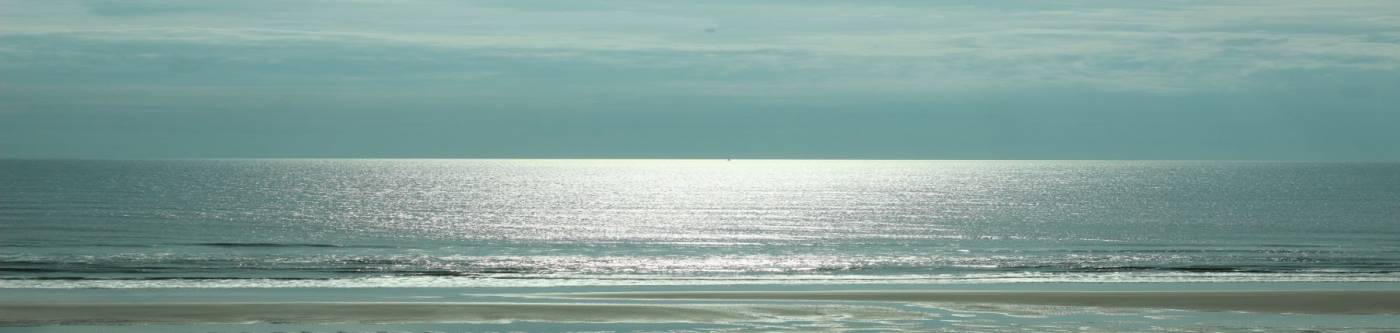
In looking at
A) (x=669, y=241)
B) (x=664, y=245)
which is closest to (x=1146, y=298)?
(x=664, y=245)

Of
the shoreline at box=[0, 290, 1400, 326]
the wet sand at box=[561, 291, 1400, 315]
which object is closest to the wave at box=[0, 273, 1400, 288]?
the shoreline at box=[0, 290, 1400, 326]

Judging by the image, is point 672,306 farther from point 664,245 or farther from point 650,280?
point 664,245

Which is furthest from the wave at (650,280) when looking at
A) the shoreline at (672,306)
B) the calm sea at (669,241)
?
the shoreline at (672,306)

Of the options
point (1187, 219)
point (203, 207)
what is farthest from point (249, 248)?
point (1187, 219)

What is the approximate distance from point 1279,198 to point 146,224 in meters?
96.4

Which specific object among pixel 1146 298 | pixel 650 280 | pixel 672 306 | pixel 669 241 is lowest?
pixel 669 241

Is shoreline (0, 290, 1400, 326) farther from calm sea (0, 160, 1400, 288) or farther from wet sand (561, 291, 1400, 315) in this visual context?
calm sea (0, 160, 1400, 288)

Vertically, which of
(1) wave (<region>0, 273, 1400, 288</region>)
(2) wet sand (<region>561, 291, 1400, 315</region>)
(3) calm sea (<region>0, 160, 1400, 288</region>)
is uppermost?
(2) wet sand (<region>561, 291, 1400, 315</region>)

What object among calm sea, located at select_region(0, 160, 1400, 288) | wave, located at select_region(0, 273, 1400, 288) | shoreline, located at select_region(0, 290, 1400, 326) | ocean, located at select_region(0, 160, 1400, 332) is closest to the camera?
shoreline, located at select_region(0, 290, 1400, 326)

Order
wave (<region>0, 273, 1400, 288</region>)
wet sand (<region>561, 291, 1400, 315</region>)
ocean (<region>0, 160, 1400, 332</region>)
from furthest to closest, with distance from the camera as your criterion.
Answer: ocean (<region>0, 160, 1400, 332</region>) < wave (<region>0, 273, 1400, 288</region>) < wet sand (<region>561, 291, 1400, 315</region>)

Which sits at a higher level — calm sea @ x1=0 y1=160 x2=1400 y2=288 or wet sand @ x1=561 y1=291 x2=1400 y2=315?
wet sand @ x1=561 y1=291 x2=1400 y2=315

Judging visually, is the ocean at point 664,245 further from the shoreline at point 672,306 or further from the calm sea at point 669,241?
the shoreline at point 672,306

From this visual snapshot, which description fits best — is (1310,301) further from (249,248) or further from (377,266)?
(249,248)

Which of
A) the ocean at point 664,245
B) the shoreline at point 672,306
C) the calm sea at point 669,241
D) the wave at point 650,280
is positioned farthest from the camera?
the calm sea at point 669,241
